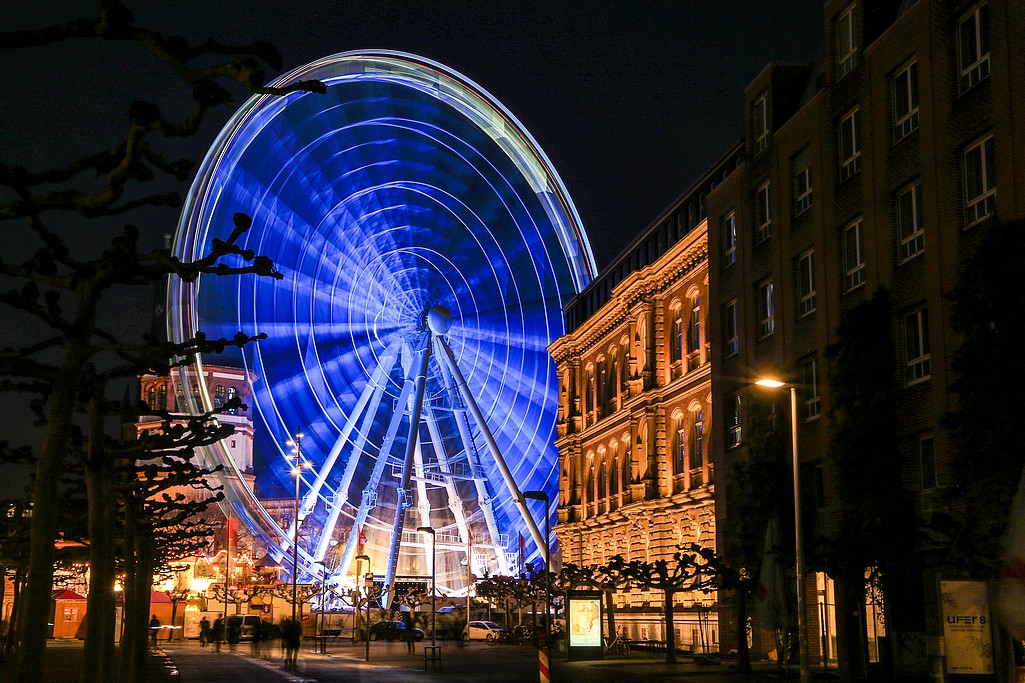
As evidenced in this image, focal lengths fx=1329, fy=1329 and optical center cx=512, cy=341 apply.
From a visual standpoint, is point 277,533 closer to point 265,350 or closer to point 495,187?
point 265,350

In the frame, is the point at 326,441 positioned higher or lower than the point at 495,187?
lower

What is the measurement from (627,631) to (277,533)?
21.5 metres

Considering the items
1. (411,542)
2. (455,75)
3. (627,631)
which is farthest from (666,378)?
(411,542)

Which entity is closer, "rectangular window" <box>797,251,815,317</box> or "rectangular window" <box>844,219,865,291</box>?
"rectangular window" <box>844,219,865,291</box>

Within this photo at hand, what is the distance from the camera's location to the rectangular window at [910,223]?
3562 cm

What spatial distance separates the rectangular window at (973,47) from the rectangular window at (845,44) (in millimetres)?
6410

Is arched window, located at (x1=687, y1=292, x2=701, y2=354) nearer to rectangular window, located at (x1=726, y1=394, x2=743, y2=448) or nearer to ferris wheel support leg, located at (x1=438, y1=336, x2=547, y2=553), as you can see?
rectangular window, located at (x1=726, y1=394, x2=743, y2=448)

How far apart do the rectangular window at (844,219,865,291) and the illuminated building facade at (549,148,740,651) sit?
14.8 meters

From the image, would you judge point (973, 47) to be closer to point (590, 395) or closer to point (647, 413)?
point (647, 413)

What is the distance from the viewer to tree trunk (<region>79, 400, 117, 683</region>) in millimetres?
24219

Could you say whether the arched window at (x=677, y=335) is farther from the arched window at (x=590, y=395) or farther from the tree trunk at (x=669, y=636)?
the arched window at (x=590, y=395)

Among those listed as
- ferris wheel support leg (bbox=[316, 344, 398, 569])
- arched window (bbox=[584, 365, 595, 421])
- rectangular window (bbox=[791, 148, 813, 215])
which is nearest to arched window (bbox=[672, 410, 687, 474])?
arched window (bbox=[584, 365, 595, 421])

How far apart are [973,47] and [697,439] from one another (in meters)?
28.0

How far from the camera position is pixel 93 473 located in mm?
24953
